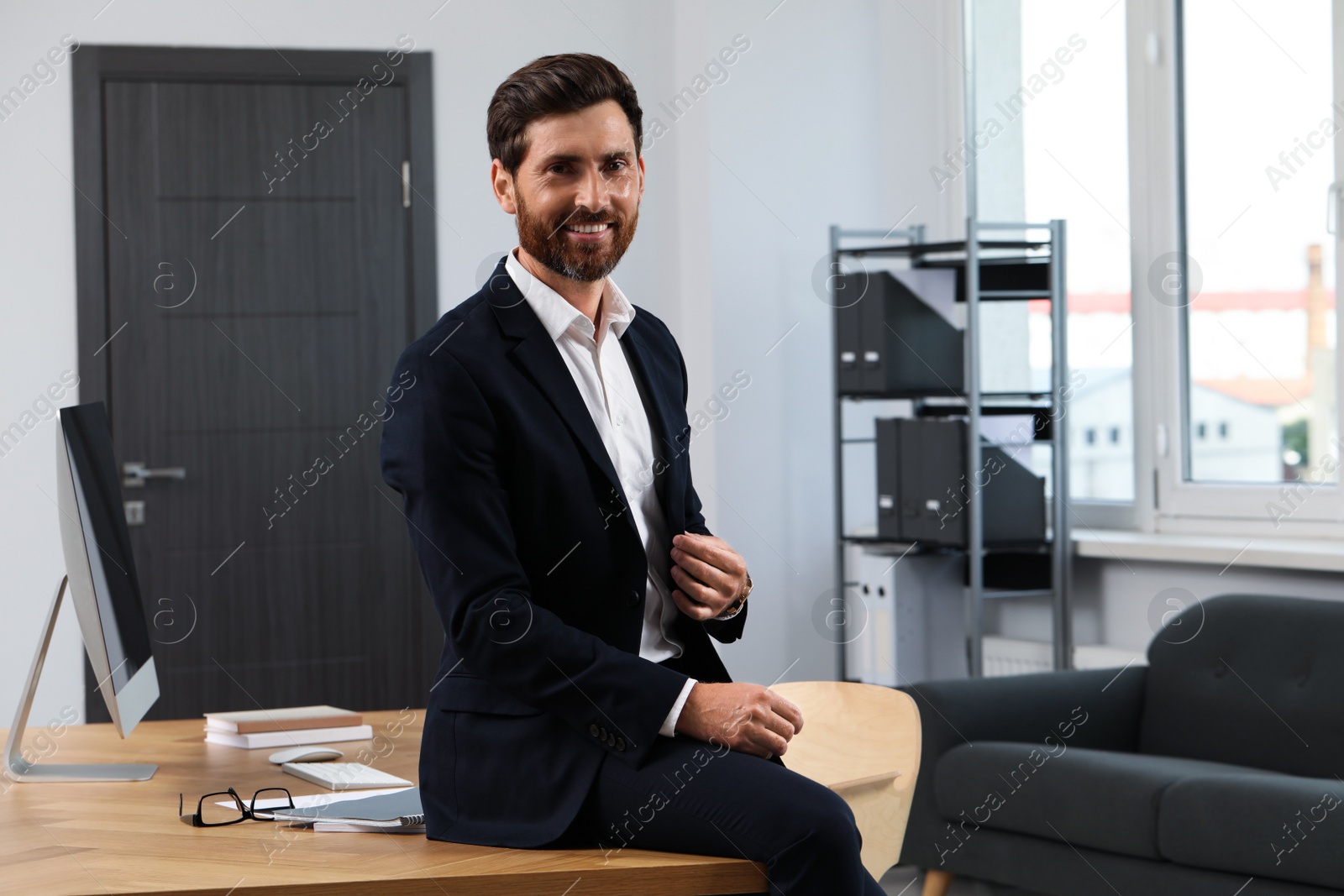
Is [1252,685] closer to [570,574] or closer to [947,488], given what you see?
[947,488]

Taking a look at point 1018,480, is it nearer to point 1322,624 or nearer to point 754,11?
point 1322,624

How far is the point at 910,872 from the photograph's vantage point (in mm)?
3699

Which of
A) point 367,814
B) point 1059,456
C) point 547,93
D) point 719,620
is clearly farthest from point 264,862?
point 1059,456

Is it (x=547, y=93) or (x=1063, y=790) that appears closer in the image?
(x=547, y=93)

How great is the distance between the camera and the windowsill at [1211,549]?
339 centimetres

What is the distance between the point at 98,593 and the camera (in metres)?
1.69

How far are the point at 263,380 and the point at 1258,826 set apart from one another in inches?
133

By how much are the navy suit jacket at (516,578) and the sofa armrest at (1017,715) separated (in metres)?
2.02

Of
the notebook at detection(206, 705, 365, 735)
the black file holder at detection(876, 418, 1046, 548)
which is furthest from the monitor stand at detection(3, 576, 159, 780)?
the black file holder at detection(876, 418, 1046, 548)

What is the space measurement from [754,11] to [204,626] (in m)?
2.85

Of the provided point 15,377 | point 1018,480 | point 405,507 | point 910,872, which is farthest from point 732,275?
point 405,507

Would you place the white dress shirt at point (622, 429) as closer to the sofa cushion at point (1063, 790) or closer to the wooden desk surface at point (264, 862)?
the wooden desk surface at point (264, 862)

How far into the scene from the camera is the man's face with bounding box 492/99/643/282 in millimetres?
1365

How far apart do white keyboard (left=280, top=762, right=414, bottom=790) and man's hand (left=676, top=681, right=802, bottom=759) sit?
23.6 inches
